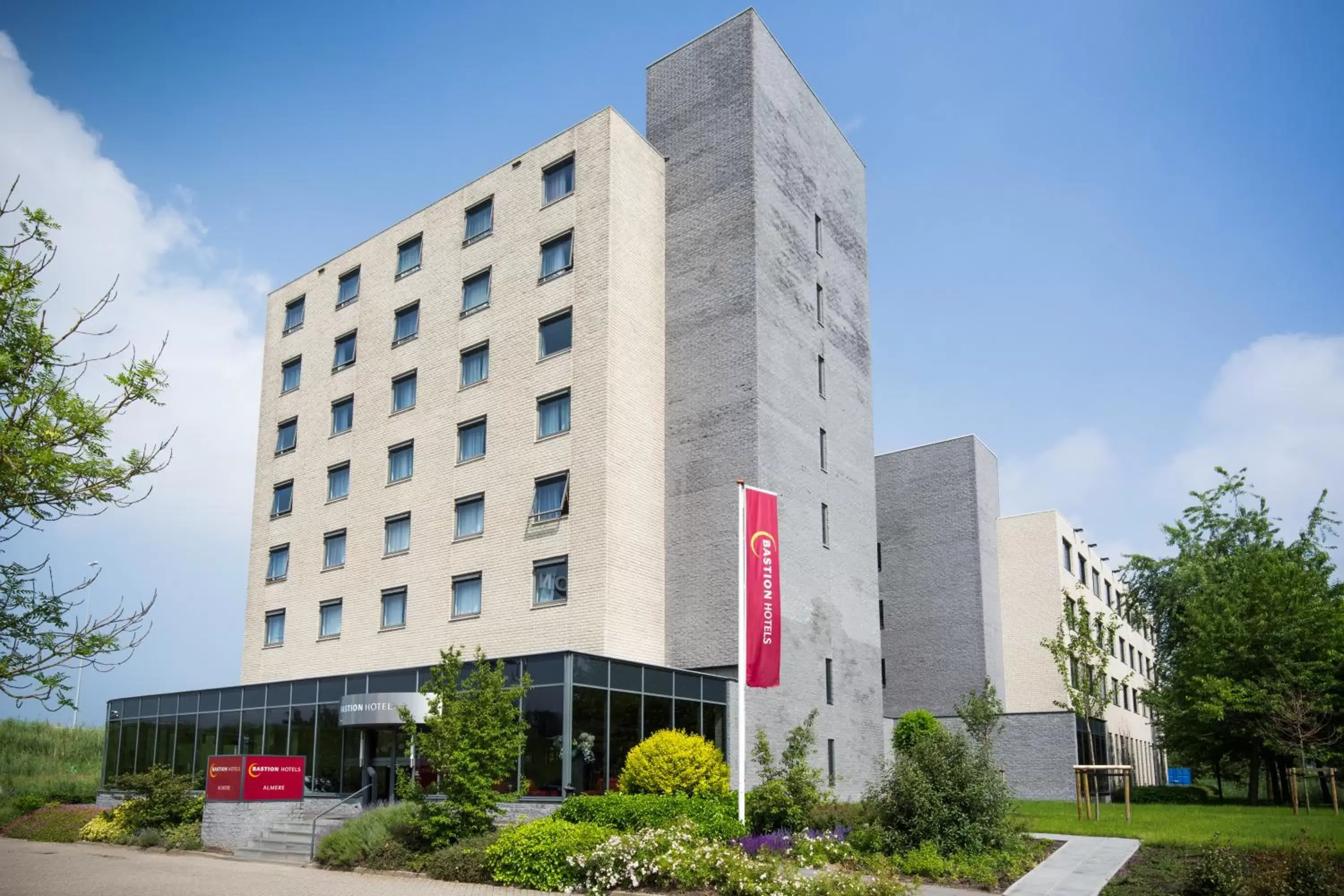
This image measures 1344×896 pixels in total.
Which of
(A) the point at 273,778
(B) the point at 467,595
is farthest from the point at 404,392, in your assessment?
(A) the point at 273,778

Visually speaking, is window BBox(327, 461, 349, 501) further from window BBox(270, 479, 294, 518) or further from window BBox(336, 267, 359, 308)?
window BBox(336, 267, 359, 308)

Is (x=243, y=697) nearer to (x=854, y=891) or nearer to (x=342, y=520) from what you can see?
(x=342, y=520)

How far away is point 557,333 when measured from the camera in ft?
114

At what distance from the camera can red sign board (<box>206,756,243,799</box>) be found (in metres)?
28.1

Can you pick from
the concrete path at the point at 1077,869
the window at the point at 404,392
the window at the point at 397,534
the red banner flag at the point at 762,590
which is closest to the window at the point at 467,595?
the window at the point at 397,534

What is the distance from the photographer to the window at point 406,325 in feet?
130

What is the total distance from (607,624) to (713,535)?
4.31m

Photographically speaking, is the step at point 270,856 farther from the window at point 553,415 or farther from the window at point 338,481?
the window at point 338,481

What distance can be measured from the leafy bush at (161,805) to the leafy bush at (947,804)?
1989cm

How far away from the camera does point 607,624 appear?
30.5 meters

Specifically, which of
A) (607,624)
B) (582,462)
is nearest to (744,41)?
(582,462)

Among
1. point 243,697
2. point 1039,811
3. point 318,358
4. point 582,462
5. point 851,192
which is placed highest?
point 851,192

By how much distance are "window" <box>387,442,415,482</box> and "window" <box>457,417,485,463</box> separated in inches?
83.3

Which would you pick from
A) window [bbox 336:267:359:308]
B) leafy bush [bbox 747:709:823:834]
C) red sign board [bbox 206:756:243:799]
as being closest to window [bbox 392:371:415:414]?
window [bbox 336:267:359:308]
